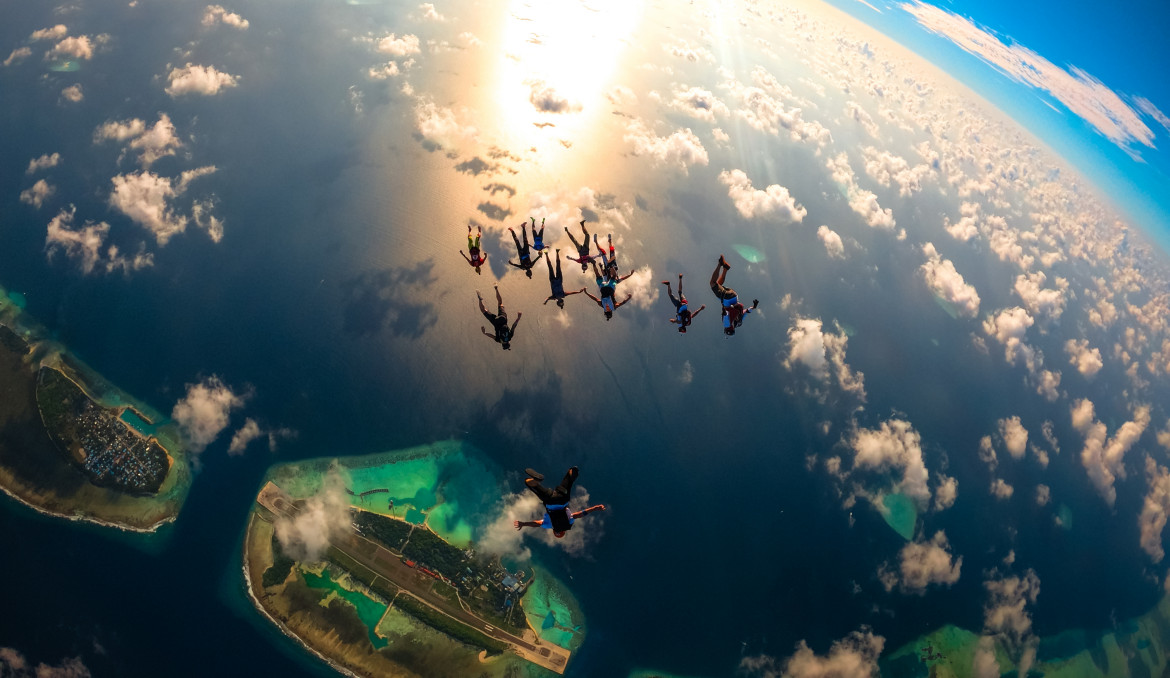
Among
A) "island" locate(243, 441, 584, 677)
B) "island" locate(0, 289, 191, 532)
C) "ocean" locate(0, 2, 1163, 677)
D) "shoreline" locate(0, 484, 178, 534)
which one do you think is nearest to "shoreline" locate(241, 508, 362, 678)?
"island" locate(243, 441, 584, 677)

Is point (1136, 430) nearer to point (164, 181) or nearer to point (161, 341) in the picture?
point (161, 341)

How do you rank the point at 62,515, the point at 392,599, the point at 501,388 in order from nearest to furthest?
1. the point at 62,515
2. the point at 392,599
3. the point at 501,388

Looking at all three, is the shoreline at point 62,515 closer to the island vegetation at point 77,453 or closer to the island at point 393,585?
the island vegetation at point 77,453

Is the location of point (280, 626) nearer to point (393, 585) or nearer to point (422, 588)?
point (393, 585)

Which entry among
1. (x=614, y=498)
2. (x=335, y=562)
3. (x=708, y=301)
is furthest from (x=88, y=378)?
(x=708, y=301)

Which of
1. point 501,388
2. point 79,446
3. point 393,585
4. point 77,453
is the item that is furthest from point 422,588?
point 79,446
